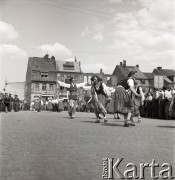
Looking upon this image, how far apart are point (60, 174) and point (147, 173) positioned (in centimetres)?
108

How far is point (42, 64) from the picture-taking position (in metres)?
83.4

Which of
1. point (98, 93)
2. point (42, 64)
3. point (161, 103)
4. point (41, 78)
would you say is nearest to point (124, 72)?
point (42, 64)

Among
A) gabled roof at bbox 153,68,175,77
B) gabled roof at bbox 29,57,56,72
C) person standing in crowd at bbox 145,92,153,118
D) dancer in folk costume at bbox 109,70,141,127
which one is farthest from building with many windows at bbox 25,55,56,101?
dancer in folk costume at bbox 109,70,141,127

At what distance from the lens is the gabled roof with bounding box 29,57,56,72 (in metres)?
81.7

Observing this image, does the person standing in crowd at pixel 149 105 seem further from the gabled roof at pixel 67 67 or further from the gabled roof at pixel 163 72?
the gabled roof at pixel 163 72

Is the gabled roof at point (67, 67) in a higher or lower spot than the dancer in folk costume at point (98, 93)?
higher

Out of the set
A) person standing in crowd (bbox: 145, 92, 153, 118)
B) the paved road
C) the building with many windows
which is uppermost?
the building with many windows

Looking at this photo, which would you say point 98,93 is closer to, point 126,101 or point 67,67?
point 126,101

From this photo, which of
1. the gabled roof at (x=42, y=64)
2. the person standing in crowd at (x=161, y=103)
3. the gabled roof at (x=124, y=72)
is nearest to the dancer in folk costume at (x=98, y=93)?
the person standing in crowd at (x=161, y=103)

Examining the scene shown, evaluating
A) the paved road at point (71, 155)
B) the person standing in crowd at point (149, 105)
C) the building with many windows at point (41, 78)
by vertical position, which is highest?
the building with many windows at point (41, 78)

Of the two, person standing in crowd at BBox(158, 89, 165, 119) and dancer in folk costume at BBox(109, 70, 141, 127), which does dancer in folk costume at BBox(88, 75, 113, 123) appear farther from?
person standing in crowd at BBox(158, 89, 165, 119)

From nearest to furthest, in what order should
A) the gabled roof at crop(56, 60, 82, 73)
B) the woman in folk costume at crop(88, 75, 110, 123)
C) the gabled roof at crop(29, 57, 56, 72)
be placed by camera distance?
1. the woman in folk costume at crop(88, 75, 110, 123)
2. the gabled roof at crop(29, 57, 56, 72)
3. the gabled roof at crop(56, 60, 82, 73)

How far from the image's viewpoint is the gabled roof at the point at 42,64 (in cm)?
8174

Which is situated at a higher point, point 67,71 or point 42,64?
point 42,64
